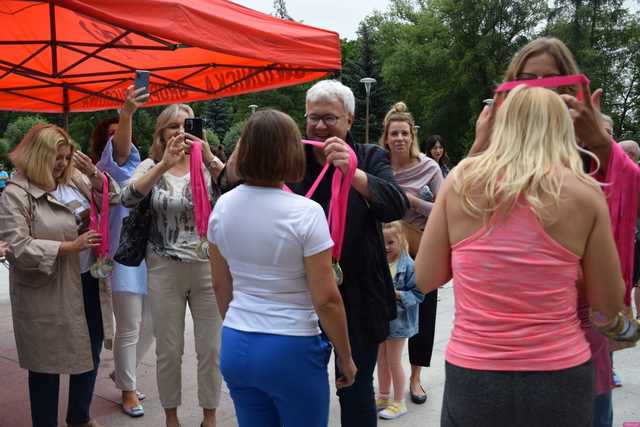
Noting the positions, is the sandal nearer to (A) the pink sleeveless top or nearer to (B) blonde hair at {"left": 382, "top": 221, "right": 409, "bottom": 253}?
(B) blonde hair at {"left": 382, "top": 221, "right": 409, "bottom": 253}

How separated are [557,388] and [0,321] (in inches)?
243

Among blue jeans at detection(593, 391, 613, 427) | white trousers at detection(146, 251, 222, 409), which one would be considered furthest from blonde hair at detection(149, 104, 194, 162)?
blue jeans at detection(593, 391, 613, 427)

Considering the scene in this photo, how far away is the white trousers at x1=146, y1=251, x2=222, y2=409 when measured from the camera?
352 centimetres

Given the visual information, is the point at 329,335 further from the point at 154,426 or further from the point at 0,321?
the point at 0,321

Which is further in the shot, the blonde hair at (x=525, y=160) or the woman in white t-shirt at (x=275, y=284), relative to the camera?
the woman in white t-shirt at (x=275, y=284)

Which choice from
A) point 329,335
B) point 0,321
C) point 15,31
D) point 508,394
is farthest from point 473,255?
point 0,321

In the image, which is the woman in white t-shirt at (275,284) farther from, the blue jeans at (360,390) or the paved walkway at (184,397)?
the paved walkway at (184,397)

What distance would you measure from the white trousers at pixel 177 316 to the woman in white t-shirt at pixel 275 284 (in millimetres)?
1328

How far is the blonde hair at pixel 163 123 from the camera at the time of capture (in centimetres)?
358

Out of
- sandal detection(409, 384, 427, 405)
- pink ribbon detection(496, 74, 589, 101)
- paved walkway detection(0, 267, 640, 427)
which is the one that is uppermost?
pink ribbon detection(496, 74, 589, 101)

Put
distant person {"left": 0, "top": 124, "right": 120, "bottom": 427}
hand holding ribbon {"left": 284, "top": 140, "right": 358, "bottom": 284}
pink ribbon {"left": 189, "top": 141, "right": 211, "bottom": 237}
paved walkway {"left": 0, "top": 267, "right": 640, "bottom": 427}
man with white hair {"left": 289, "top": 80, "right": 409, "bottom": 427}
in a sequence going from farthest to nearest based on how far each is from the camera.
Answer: paved walkway {"left": 0, "top": 267, "right": 640, "bottom": 427} → distant person {"left": 0, "top": 124, "right": 120, "bottom": 427} → pink ribbon {"left": 189, "top": 141, "right": 211, "bottom": 237} → man with white hair {"left": 289, "top": 80, "right": 409, "bottom": 427} → hand holding ribbon {"left": 284, "top": 140, "right": 358, "bottom": 284}

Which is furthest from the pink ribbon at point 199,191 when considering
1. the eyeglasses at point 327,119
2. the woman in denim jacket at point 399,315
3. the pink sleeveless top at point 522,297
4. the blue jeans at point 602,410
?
the blue jeans at point 602,410

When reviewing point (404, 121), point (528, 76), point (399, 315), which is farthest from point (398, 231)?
point (528, 76)

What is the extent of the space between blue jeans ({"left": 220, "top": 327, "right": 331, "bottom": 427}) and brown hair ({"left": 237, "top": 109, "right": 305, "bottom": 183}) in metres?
0.57
